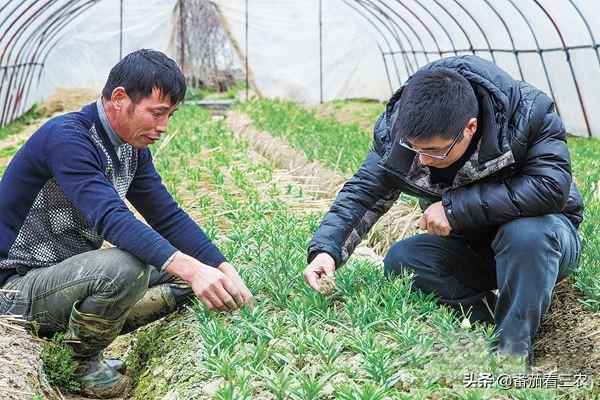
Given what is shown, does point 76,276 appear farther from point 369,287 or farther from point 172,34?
point 172,34

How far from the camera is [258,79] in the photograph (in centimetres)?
1891

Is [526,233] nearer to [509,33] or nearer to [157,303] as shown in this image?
[157,303]

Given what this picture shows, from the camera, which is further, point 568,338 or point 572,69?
point 572,69

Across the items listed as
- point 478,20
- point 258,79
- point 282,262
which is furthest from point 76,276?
point 258,79

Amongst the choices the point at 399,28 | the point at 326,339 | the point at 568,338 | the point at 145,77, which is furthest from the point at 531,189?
the point at 399,28

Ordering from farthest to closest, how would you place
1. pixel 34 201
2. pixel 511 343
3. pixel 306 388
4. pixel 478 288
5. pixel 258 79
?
pixel 258 79 < pixel 478 288 < pixel 34 201 < pixel 511 343 < pixel 306 388

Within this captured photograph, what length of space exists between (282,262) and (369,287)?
520mm

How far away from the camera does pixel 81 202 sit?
334cm

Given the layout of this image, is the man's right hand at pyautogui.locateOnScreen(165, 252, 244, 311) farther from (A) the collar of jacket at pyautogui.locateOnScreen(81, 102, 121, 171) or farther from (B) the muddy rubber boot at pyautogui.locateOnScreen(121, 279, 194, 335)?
(A) the collar of jacket at pyautogui.locateOnScreen(81, 102, 121, 171)

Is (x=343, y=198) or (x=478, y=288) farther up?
(x=343, y=198)

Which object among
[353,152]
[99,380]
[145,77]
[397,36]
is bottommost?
[99,380]

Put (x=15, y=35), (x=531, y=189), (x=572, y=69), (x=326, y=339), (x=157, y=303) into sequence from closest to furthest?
(x=326, y=339), (x=531, y=189), (x=157, y=303), (x=572, y=69), (x=15, y=35)

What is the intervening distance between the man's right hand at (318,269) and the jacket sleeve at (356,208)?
0.21ft

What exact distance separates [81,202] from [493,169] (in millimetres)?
1821
